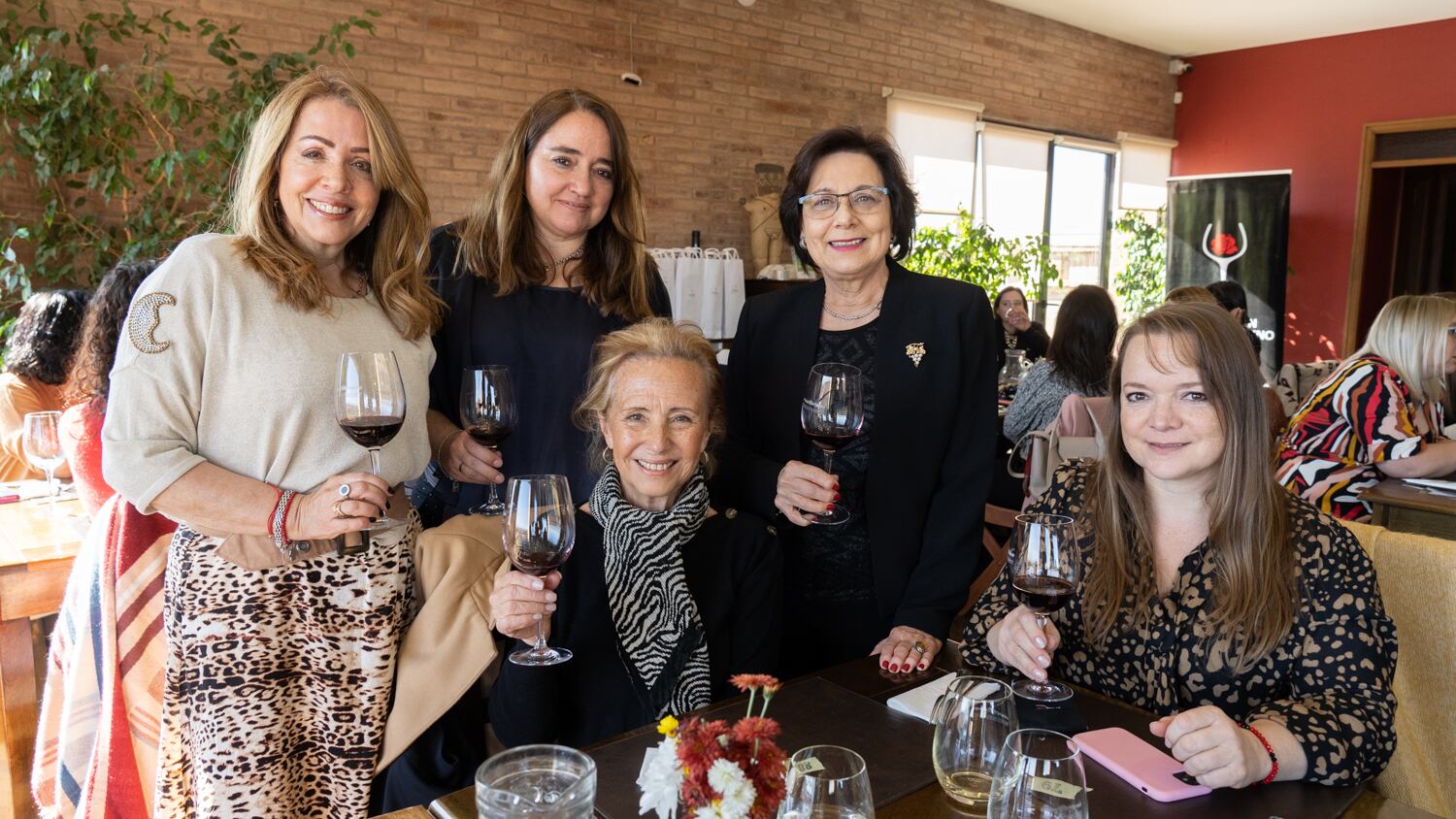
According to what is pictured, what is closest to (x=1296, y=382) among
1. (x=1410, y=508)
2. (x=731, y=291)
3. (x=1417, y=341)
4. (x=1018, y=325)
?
(x=1018, y=325)

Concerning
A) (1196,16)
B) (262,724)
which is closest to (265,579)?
(262,724)

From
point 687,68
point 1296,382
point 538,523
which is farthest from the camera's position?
point 687,68

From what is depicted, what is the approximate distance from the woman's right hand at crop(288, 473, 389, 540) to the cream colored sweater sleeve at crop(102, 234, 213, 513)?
0.20m

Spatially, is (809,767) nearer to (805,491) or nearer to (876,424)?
(805,491)

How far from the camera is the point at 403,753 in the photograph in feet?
6.34

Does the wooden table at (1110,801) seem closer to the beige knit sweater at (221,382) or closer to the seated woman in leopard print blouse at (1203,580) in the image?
the seated woman in leopard print blouse at (1203,580)

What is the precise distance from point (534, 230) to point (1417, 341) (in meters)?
3.47

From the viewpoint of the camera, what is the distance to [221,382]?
1.73m

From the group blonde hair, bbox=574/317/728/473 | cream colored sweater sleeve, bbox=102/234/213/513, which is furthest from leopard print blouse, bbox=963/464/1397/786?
cream colored sweater sleeve, bbox=102/234/213/513

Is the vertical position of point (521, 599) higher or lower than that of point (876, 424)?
lower

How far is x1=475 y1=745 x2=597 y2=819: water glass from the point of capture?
2.96 feet

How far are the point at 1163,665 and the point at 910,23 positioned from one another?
27.1ft

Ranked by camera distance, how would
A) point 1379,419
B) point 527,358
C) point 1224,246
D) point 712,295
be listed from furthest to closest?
point 1224,246, point 712,295, point 1379,419, point 527,358

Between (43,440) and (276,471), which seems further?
(43,440)
